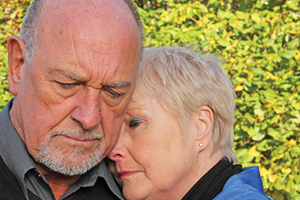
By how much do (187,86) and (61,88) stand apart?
962 millimetres

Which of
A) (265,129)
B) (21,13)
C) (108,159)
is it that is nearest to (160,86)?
(108,159)

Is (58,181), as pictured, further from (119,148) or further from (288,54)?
(288,54)

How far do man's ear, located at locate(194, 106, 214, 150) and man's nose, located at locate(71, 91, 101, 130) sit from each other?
83 cm

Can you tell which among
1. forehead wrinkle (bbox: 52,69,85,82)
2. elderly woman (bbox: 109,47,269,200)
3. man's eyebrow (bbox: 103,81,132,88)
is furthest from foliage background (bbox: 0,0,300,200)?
forehead wrinkle (bbox: 52,69,85,82)

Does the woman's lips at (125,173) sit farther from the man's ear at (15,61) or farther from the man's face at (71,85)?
the man's ear at (15,61)

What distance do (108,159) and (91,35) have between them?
109 centimetres

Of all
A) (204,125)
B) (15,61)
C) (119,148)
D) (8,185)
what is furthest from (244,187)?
(15,61)

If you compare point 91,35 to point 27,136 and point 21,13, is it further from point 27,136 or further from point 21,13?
point 21,13

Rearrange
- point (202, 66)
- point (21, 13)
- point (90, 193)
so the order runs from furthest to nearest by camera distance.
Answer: point (21, 13) < point (202, 66) < point (90, 193)

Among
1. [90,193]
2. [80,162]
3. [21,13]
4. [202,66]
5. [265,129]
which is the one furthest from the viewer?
[21,13]

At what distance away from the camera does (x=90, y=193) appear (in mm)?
2287

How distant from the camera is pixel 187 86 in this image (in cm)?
250

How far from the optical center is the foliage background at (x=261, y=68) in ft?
12.4

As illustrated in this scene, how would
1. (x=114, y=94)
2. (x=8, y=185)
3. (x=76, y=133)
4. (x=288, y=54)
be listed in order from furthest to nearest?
(x=288, y=54) < (x=114, y=94) < (x=76, y=133) < (x=8, y=185)
